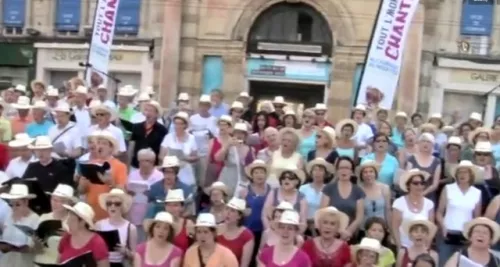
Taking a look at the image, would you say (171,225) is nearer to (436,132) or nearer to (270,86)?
(436,132)

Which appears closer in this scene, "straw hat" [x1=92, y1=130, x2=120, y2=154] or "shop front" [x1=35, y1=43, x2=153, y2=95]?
"straw hat" [x1=92, y1=130, x2=120, y2=154]

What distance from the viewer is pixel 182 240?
907 centimetres

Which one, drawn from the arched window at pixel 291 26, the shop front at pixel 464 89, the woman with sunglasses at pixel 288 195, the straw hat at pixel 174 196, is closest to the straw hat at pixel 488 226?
the woman with sunglasses at pixel 288 195

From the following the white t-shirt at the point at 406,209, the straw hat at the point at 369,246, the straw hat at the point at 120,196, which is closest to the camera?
the straw hat at the point at 369,246

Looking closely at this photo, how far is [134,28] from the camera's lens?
27.4m

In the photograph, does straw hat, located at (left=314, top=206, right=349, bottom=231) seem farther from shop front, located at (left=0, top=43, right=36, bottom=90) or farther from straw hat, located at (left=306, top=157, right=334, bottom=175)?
shop front, located at (left=0, top=43, right=36, bottom=90)

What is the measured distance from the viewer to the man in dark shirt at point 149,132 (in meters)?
12.2

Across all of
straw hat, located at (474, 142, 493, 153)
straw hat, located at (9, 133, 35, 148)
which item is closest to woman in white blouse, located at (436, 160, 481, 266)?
straw hat, located at (474, 142, 493, 153)

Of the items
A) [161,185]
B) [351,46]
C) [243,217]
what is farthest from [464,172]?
[351,46]

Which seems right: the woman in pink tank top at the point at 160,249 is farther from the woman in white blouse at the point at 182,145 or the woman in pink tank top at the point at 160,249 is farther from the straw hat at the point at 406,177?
the woman in white blouse at the point at 182,145

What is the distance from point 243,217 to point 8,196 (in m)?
2.28

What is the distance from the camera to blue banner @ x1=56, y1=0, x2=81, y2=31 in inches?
1095

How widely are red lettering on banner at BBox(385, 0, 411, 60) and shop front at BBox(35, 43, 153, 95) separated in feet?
39.6

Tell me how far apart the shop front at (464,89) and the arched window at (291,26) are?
3.18 m
